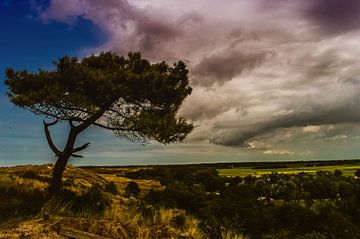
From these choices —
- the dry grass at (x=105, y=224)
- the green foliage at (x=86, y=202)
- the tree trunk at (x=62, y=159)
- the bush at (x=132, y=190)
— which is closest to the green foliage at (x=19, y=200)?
the dry grass at (x=105, y=224)

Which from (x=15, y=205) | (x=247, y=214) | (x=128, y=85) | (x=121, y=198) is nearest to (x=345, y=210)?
(x=247, y=214)

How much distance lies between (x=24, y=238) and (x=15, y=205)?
8.15 m

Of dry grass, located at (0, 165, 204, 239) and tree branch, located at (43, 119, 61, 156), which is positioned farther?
tree branch, located at (43, 119, 61, 156)

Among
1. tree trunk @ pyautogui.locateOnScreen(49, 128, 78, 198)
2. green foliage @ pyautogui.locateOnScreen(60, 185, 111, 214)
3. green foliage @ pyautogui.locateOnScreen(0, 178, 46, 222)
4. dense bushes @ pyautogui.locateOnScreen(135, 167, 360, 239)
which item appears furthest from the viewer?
tree trunk @ pyautogui.locateOnScreen(49, 128, 78, 198)

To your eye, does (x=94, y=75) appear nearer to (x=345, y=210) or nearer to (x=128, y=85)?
(x=128, y=85)

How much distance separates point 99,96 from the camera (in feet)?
75.3

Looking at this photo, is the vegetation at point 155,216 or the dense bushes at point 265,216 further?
the dense bushes at point 265,216

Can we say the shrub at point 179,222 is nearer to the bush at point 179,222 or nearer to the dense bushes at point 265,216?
the bush at point 179,222

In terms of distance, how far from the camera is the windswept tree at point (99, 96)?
73.7ft

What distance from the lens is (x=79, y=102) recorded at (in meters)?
22.1

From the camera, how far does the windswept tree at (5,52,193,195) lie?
73.7 feet

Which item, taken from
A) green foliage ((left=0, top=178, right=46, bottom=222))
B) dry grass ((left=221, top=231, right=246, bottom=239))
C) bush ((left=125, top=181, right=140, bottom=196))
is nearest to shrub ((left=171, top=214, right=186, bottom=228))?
dry grass ((left=221, top=231, right=246, bottom=239))

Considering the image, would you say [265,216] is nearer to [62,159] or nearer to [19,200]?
[62,159]

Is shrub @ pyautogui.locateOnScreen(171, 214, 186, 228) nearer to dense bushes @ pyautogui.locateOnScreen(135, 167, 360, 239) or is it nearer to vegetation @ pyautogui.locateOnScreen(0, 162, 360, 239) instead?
vegetation @ pyautogui.locateOnScreen(0, 162, 360, 239)
